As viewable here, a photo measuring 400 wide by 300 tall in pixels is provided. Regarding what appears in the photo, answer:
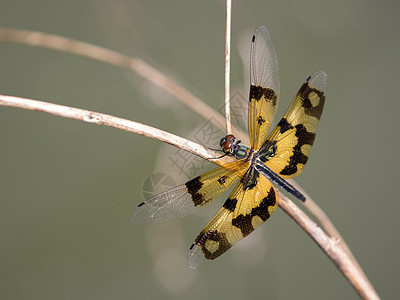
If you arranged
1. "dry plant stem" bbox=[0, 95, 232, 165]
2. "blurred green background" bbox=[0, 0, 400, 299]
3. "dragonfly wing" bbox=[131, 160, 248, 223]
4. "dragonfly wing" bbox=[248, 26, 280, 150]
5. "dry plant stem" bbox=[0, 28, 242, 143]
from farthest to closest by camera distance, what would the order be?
"blurred green background" bbox=[0, 0, 400, 299]
"dry plant stem" bbox=[0, 28, 242, 143]
"dragonfly wing" bbox=[248, 26, 280, 150]
"dragonfly wing" bbox=[131, 160, 248, 223]
"dry plant stem" bbox=[0, 95, 232, 165]

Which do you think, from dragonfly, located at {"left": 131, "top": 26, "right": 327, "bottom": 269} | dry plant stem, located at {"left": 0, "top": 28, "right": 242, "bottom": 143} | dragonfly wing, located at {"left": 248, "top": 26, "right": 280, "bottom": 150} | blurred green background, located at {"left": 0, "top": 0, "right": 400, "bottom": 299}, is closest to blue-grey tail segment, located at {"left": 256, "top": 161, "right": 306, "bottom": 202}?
dragonfly, located at {"left": 131, "top": 26, "right": 327, "bottom": 269}

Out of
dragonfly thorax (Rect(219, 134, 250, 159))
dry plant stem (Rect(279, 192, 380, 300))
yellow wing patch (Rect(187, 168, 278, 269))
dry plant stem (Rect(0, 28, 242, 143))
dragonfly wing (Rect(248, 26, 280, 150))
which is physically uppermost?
dry plant stem (Rect(0, 28, 242, 143))

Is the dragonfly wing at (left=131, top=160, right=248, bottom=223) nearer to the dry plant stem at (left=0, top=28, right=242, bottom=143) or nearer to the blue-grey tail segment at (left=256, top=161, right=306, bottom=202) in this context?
the blue-grey tail segment at (left=256, top=161, right=306, bottom=202)

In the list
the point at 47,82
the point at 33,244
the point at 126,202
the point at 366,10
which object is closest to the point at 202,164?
the point at 126,202

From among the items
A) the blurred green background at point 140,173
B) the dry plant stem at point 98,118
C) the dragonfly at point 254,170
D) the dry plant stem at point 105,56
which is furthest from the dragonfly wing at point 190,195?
the blurred green background at point 140,173

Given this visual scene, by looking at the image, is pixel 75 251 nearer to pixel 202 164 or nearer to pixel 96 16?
pixel 202 164

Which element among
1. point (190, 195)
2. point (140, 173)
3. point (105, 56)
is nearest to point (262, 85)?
point (190, 195)
